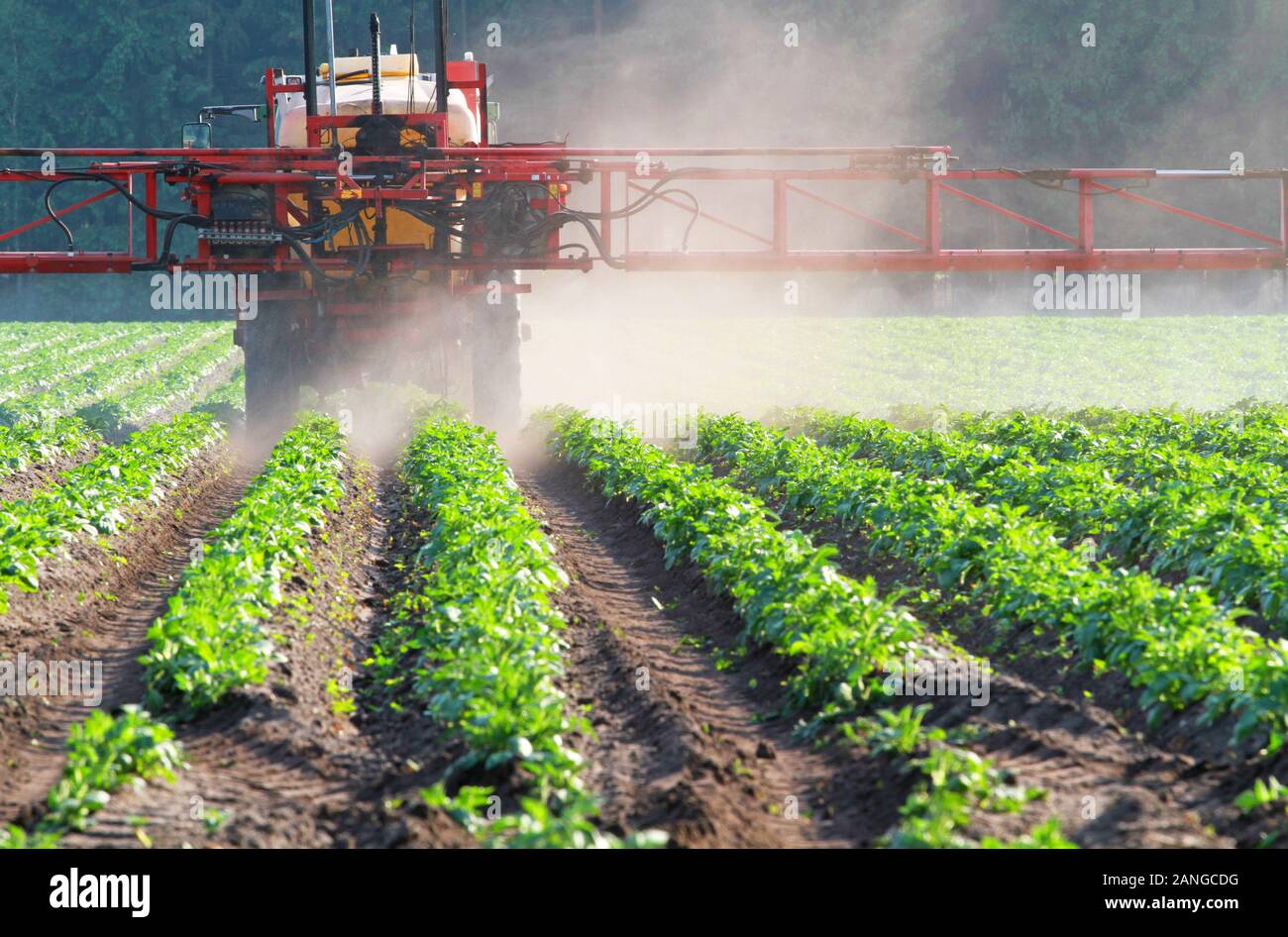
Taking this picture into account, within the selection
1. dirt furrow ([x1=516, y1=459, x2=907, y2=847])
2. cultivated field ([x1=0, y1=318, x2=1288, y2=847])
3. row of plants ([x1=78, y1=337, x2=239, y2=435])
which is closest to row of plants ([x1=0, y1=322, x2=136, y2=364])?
row of plants ([x1=78, y1=337, x2=239, y2=435])

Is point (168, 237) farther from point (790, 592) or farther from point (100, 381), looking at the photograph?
point (100, 381)

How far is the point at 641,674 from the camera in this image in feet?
22.9

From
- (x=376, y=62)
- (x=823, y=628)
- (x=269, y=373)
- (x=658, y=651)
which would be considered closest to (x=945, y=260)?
(x=376, y=62)

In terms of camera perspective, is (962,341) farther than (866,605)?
Yes

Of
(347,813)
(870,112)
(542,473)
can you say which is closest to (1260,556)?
(347,813)

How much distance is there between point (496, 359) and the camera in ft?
52.0

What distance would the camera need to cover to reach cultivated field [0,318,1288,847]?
203 inches

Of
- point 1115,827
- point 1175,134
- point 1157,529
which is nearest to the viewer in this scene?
point 1115,827

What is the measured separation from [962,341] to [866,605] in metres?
26.6

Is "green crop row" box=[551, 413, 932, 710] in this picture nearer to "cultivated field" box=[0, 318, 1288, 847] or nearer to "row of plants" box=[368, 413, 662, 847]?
"cultivated field" box=[0, 318, 1288, 847]

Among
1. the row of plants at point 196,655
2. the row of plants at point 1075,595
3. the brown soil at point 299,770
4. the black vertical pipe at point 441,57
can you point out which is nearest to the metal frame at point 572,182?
the black vertical pipe at point 441,57

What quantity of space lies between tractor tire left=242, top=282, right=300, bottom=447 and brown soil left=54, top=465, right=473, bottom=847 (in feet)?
25.2

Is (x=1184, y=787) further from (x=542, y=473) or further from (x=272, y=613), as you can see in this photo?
(x=542, y=473)

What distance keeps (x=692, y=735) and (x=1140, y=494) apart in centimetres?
522
